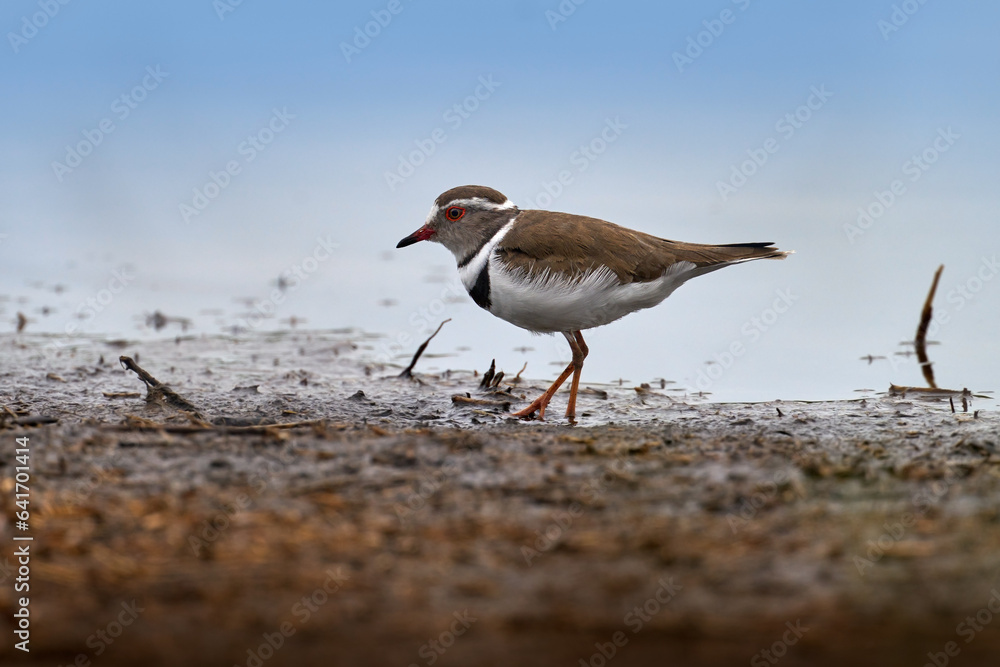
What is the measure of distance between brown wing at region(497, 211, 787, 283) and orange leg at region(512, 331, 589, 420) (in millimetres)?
780

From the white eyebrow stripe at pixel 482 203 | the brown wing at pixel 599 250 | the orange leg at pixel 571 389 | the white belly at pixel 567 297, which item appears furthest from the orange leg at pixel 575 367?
the white eyebrow stripe at pixel 482 203

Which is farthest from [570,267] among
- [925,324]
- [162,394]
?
[925,324]

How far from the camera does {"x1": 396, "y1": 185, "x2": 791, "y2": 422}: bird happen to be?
281 inches

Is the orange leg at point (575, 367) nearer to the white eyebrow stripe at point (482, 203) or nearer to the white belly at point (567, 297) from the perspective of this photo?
the white belly at point (567, 297)

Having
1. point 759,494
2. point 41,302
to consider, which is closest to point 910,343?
point 759,494

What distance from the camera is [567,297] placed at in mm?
7113

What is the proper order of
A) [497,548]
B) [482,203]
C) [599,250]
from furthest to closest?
1. [482,203]
2. [599,250]
3. [497,548]

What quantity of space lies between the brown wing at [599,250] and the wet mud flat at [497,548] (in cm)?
200

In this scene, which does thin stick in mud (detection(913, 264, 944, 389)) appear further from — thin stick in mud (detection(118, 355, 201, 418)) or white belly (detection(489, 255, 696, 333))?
thin stick in mud (detection(118, 355, 201, 418))

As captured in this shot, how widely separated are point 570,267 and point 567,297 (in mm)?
233

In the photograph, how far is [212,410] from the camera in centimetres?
707

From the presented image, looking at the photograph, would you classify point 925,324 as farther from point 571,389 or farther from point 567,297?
point 567,297

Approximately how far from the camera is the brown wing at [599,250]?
716cm

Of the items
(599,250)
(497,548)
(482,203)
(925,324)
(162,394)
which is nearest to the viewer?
(497,548)
